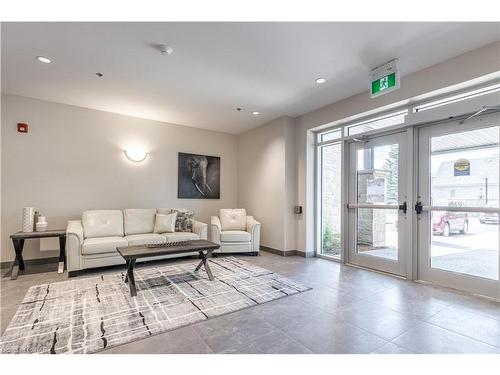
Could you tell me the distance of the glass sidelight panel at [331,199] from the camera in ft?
15.5

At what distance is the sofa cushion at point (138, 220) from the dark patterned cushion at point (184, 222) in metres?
0.47

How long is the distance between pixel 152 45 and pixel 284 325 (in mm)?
3136

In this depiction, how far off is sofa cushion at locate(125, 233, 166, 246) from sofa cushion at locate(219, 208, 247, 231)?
141 centimetres

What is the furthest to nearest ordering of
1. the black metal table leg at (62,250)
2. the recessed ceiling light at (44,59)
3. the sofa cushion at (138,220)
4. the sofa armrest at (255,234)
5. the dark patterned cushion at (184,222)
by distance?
the sofa armrest at (255,234) < the dark patterned cushion at (184,222) < the sofa cushion at (138,220) < the black metal table leg at (62,250) < the recessed ceiling light at (44,59)

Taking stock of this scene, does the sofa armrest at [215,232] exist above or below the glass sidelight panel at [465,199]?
below

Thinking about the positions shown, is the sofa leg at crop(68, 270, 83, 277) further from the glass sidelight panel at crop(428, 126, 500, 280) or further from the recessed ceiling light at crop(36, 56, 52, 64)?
the glass sidelight panel at crop(428, 126, 500, 280)

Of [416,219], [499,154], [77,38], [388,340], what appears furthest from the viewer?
[416,219]

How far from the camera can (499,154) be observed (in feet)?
9.37

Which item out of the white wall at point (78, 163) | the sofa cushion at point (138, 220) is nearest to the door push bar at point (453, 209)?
the white wall at point (78, 163)

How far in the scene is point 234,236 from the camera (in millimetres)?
4914

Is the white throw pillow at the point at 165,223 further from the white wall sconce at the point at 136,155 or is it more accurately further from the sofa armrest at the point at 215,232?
the white wall sconce at the point at 136,155

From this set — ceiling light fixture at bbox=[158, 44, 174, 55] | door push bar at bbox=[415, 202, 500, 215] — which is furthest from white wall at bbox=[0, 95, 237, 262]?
door push bar at bbox=[415, 202, 500, 215]

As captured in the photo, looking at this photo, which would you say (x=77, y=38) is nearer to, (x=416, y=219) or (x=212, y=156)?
(x=212, y=156)
